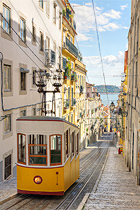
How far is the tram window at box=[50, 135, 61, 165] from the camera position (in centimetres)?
827

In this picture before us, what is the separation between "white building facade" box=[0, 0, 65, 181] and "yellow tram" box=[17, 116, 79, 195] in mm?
4012

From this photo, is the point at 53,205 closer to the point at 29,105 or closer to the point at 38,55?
the point at 29,105

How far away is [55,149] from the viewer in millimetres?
8273

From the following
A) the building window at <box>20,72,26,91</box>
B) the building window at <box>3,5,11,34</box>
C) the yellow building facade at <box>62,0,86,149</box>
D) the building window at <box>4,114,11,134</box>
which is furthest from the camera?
the yellow building facade at <box>62,0,86,149</box>

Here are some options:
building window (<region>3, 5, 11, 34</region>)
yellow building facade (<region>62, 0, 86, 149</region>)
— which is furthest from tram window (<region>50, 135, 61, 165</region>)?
yellow building facade (<region>62, 0, 86, 149</region>)

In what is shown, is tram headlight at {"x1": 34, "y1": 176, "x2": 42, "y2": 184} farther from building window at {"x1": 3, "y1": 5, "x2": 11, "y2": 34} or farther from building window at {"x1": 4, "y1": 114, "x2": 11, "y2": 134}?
building window at {"x1": 3, "y1": 5, "x2": 11, "y2": 34}

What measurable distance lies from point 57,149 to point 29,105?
29.4 feet

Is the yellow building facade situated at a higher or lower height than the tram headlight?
higher

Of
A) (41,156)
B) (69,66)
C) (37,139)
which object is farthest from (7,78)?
(69,66)

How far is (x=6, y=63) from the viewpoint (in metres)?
13.0

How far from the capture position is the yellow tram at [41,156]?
8.21 metres

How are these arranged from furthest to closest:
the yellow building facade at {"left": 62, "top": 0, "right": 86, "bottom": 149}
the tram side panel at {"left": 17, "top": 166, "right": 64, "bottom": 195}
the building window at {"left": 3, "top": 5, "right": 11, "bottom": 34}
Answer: the yellow building facade at {"left": 62, "top": 0, "right": 86, "bottom": 149} < the building window at {"left": 3, "top": 5, "right": 11, "bottom": 34} < the tram side panel at {"left": 17, "top": 166, "right": 64, "bottom": 195}

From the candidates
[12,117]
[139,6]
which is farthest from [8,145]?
[139,6]

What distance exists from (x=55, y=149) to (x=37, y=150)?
55cm
